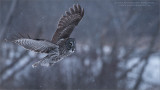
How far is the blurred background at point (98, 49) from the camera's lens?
1322 mm

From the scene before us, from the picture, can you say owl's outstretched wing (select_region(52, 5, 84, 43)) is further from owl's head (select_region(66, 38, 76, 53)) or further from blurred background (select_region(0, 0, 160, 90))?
blurred background (select_region(0, 0, 160, 90))

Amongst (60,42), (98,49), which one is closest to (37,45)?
(60,42)

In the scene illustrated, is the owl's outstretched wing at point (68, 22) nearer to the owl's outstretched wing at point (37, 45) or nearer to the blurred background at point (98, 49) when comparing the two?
the owl's outstretched wing at point (37, 45)

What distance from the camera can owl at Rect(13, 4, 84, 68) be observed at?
81 cm

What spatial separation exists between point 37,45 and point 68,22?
121mm

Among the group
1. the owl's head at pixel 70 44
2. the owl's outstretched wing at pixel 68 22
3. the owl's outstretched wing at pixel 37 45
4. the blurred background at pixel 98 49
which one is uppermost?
the blurred background at pixel 98 49

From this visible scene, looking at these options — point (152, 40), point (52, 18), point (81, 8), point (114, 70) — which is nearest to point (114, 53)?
point (114, 70)

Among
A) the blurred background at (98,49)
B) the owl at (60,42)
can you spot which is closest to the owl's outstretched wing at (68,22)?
the owl at (60,42)

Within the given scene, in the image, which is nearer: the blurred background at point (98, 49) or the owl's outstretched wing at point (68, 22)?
the owl's outstretched wing at point (68, 22)

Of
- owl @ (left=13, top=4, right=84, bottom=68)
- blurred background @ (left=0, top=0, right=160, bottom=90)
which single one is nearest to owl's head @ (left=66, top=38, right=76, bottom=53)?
owl @ (left=13, top=4, right=84, bottom=68)

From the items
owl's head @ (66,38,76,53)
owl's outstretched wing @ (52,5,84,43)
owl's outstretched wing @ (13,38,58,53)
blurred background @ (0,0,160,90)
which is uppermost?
blurred background @ (0,0,160,90)

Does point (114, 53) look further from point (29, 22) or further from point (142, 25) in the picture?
point (29, 22)

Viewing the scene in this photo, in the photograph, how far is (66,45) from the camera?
848mm

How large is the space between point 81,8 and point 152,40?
38.4 inches
